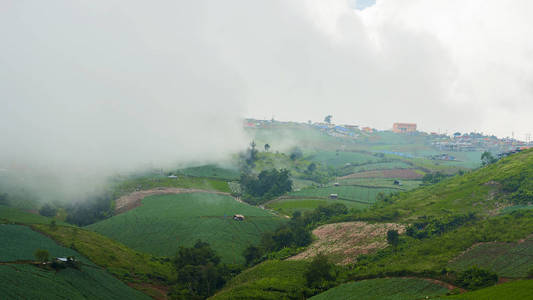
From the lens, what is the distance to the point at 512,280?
5062 centimetres

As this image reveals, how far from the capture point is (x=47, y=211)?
392 ft

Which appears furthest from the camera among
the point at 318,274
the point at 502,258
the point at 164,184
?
the point at 164,184

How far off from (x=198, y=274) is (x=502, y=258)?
169 feet

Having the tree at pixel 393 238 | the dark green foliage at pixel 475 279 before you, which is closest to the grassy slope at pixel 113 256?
the tree at pixel 393 238

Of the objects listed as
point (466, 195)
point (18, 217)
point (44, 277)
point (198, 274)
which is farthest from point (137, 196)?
point (466, 195)

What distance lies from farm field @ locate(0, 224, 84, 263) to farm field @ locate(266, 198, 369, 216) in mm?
73798

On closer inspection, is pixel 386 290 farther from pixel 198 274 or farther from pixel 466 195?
pixel 466 195

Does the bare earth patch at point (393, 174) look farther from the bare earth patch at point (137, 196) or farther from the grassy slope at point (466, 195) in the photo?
the bare earth patch at point (137, 196)

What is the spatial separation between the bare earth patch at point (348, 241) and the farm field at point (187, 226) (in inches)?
719

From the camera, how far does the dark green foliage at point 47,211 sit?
119 m

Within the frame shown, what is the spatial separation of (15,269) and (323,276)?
46666mm

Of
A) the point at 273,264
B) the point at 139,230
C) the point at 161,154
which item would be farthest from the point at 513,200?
the point at 161,154

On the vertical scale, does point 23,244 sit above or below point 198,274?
above

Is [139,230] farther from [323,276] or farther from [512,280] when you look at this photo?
[512,280]
